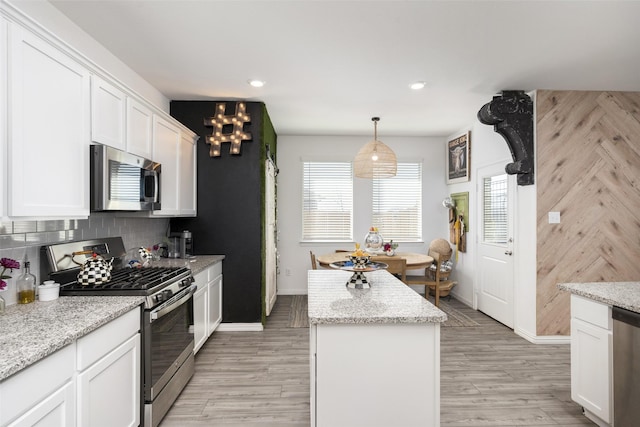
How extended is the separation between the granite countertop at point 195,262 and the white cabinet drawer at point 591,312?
284 cm

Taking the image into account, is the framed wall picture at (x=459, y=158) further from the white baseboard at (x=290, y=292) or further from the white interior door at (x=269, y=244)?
the white baseboard at (x=290, y=292)

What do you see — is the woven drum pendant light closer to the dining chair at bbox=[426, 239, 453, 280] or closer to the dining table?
the dining table

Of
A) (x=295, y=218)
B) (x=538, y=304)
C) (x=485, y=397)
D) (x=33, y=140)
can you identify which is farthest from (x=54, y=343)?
(x=295, y=218)

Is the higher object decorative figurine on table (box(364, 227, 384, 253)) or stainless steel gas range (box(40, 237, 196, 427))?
decorative figurine on table (box(364, 227, 384, 253))

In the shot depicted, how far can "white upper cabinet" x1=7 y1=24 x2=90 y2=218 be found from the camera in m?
1.52

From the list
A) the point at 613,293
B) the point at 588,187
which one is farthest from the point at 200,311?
the point at 588,187

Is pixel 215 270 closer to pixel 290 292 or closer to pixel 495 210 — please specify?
pixel 290 292

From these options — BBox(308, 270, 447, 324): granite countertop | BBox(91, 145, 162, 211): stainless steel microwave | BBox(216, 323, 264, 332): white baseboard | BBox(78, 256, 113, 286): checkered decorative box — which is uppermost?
BBox(91, 145, 162, 211): stainless steel microwave

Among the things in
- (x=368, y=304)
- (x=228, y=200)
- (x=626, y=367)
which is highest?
(x=228, y=200)

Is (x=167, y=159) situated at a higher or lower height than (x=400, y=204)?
higher

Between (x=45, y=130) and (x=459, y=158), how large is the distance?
16.6 feet

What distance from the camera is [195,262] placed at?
3438 mm

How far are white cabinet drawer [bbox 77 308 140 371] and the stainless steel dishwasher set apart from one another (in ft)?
8.94

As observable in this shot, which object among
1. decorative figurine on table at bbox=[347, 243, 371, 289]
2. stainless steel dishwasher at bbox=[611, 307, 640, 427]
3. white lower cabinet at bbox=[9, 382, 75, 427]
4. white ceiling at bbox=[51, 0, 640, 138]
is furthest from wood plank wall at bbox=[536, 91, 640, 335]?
white lower cabinet at bbox=[9, 382, 75, 427]
